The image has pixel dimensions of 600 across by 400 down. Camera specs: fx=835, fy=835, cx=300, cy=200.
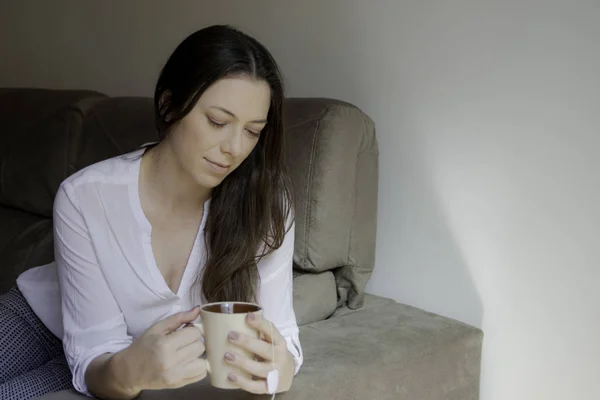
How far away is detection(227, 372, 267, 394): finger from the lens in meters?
1.06

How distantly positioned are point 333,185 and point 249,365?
644 millimetres

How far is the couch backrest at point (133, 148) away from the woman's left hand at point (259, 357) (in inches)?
20.0

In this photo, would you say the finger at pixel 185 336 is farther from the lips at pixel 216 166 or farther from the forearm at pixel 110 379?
the lips at pixel 216 166

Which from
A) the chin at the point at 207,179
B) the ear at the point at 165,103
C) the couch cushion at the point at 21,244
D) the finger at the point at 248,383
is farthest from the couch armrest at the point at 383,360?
the couch cushion at the point at 21,244

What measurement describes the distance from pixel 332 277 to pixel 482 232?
319 mm

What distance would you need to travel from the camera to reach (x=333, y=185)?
5.40 feet

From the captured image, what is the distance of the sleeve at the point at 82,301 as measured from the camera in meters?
1.29

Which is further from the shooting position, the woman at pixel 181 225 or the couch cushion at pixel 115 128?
the couch cushion at pixel 115 128

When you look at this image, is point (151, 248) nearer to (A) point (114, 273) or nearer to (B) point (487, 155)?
(A) point (114, 273)

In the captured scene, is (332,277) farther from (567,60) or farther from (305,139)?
(567,60)

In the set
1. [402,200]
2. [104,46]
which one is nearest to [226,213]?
[402,200]

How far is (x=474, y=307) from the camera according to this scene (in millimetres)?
1707

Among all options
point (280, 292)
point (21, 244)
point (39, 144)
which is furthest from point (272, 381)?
point (39, 144)

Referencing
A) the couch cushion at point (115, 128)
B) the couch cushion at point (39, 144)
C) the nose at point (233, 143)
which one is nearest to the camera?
the nose at point (233, 143)
